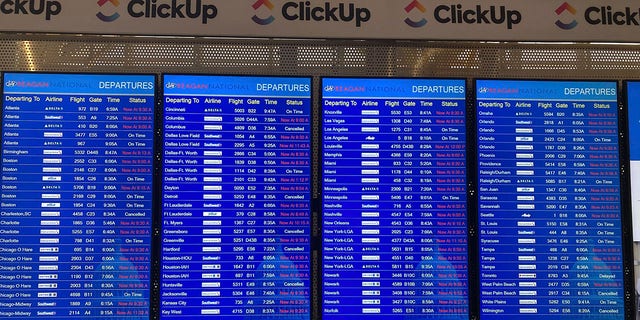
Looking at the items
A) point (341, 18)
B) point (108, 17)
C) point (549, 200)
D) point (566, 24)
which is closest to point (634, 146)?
point (549, 200)

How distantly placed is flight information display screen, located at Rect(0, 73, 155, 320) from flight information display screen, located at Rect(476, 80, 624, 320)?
213 cm

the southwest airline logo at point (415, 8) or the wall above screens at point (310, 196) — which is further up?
the southwest airline logo at point (415, 8)

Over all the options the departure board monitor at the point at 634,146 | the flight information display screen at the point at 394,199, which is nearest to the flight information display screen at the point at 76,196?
the flight information display screen at the point at 394,199

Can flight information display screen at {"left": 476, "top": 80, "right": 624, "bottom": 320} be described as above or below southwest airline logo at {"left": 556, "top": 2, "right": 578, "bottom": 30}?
below

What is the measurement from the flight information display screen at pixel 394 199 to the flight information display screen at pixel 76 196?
3.73 ft

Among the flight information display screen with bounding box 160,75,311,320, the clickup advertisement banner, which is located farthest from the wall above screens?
the clickup advertisement banner

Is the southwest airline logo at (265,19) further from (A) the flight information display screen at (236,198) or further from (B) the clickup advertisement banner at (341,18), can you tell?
(A) the flight information display screen at (236,198)

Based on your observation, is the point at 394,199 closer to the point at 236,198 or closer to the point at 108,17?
the point at 236,198

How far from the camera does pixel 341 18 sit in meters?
3.96

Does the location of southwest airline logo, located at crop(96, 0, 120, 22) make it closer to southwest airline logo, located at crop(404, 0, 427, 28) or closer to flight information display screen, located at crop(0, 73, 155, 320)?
flight information display screen, located at crop(0, 73, 155, 320)

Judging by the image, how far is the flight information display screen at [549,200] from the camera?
372 centimetres

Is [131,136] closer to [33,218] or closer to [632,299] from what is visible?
[33,218]

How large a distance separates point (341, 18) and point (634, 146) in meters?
2.06

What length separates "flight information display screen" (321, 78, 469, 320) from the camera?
145 inches
